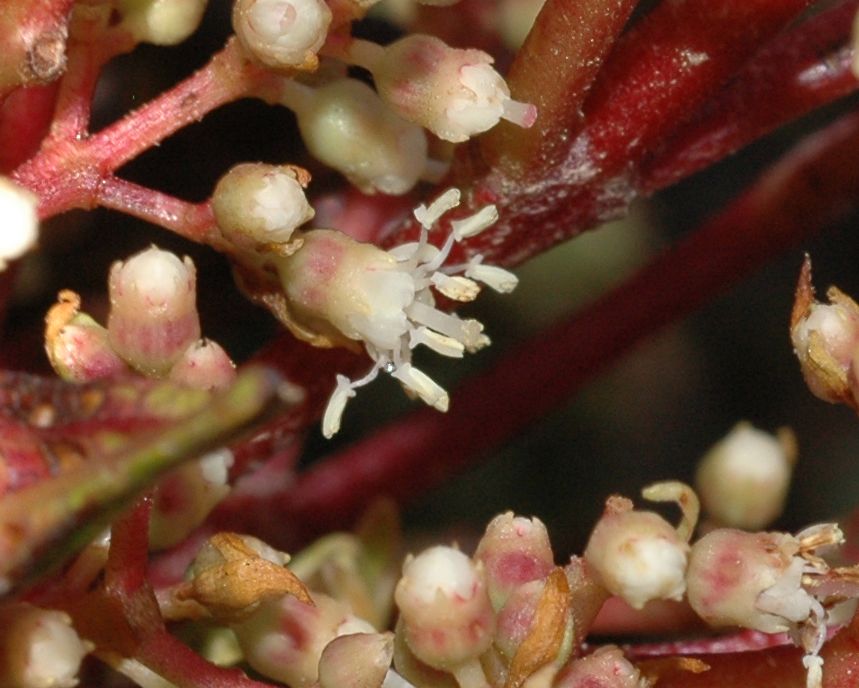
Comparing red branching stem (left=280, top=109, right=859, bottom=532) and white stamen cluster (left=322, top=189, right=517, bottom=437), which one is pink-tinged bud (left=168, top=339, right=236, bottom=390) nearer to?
white stamen cluster (left=322, top=189, right=517, bottom=437)

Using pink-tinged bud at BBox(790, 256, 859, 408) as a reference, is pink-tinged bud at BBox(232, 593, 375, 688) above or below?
below

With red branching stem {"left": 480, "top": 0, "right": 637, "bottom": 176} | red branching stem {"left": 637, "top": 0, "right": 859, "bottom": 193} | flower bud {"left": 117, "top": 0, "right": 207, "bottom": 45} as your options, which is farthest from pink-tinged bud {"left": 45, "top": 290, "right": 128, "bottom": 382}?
red branching stem {"left": 637, "top": 0, "right": 859, "bottom": 193}

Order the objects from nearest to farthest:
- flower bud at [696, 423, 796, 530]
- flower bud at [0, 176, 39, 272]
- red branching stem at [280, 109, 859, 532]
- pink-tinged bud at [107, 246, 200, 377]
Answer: flower bud at [0, 176, 39, 272] < pink-tinged bud at [107, 246, 200, 377] < flower bud at [696, 423, 796, 530] < red branching stem at [280, 109, 859, 532]

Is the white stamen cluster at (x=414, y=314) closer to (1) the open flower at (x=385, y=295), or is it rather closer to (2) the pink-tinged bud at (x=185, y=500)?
(1) the open flower at (x=385, y=295)

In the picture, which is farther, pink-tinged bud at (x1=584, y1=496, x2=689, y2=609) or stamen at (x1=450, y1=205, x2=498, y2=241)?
stamen at (x1=450, y1=205, x2=498, y2=241)

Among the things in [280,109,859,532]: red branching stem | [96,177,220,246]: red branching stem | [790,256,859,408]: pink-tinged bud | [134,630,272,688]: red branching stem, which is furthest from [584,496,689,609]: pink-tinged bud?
[280,109,859,532]: red branching stem

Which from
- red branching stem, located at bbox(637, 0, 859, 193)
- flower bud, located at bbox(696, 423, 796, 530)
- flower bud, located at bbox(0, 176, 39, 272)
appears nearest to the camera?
flower bud, located at bbox(0, 176, 39, 272)

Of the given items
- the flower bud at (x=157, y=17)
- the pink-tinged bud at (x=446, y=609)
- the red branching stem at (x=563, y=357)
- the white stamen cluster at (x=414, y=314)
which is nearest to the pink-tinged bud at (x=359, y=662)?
the pink-tinged bud at (x=446, y=609)

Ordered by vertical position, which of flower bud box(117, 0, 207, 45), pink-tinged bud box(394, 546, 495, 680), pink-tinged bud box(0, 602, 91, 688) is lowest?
pink-tinged bud box(0, 602, 91, 688)
